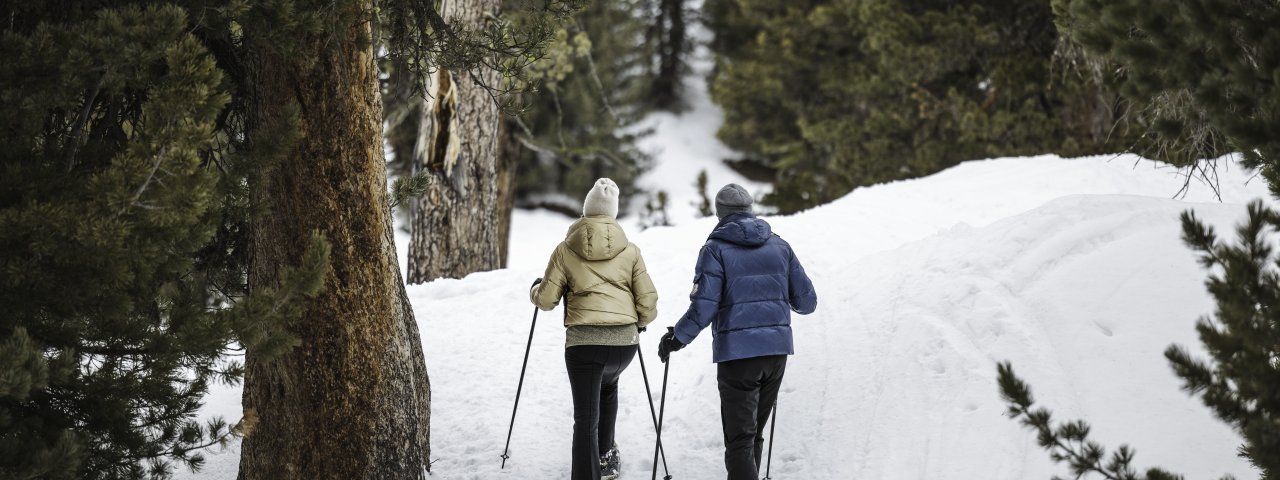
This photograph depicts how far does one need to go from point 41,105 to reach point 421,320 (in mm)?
4618

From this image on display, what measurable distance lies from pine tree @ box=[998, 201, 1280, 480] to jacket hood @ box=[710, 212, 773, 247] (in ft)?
6.17

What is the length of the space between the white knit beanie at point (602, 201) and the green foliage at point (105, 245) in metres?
1.68

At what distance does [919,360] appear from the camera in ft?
20.7

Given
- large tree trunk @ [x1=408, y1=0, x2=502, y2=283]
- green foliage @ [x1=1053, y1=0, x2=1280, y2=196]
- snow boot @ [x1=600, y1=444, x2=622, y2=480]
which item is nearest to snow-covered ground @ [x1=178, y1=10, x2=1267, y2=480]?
snow boot @ [x1=600, y1=444, x2=622, y2=480]

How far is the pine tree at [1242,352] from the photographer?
3008 mm

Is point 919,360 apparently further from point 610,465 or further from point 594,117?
point 594,117

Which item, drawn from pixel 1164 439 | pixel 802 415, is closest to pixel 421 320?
pixel 802 415

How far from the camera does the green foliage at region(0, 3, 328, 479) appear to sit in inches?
130

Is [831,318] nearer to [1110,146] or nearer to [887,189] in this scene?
[887,189]

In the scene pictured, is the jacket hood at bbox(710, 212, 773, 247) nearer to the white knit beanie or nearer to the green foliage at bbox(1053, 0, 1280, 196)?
the white knit beanie

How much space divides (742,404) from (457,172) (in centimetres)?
467

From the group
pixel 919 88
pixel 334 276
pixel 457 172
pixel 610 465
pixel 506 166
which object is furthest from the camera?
pixel 919 88

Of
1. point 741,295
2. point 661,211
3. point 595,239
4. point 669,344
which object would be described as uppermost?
point 661,211

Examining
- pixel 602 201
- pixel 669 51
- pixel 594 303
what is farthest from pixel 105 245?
pixel 669 51
